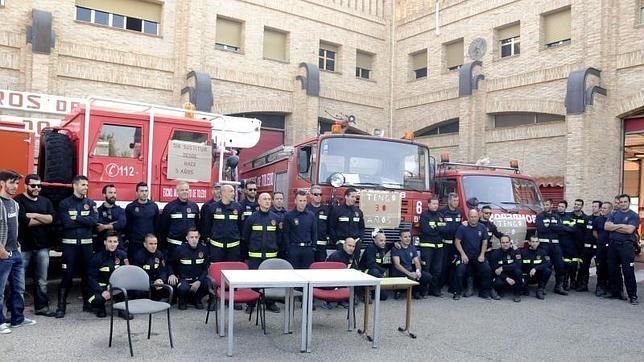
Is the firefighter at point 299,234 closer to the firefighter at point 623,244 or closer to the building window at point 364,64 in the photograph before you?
the firefighter at point 623,244

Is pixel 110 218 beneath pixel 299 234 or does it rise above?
above

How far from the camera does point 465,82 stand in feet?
57.4

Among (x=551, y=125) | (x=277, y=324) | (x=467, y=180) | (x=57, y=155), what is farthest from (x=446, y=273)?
(x=551, y=125)

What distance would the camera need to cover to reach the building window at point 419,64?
19.7 m

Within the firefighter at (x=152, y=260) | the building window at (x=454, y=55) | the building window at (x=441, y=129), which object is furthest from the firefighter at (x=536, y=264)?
the building window at (x=454, y=55)

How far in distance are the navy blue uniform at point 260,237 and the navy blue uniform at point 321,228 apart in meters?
0.89

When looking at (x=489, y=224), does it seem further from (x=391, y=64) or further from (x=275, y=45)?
(x=391, y=64)

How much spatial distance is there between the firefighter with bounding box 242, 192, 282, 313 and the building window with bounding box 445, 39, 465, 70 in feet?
43.8

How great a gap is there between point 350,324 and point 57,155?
4350 millimetres

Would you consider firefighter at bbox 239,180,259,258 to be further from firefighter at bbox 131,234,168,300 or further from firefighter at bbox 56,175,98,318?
firefighter at bbox 56,175,98,318

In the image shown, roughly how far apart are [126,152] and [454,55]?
45.9ft

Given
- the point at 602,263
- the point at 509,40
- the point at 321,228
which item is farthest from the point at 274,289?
the point at 509,40

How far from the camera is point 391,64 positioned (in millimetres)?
20562

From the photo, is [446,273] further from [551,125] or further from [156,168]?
[551,125]
